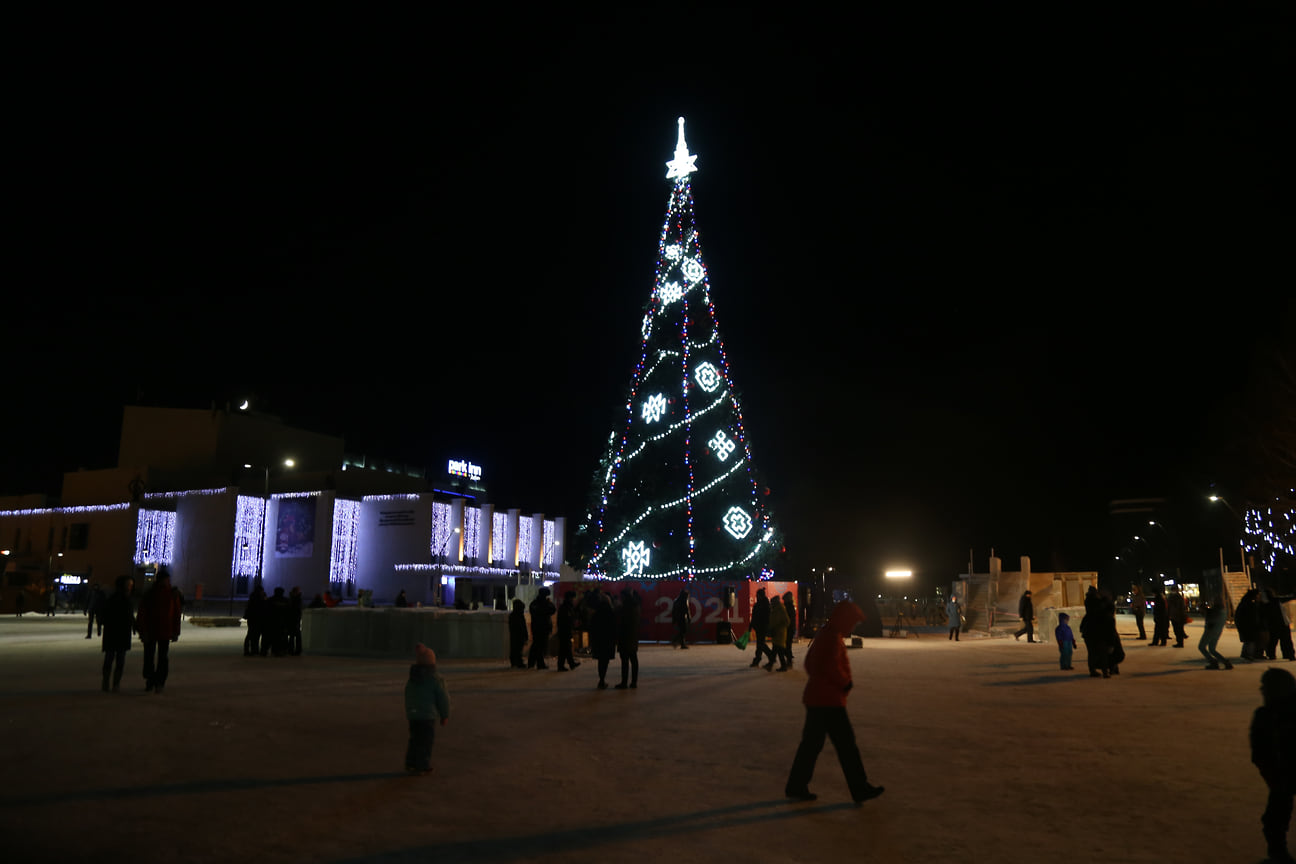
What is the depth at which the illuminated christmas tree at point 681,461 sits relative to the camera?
28.7 meters

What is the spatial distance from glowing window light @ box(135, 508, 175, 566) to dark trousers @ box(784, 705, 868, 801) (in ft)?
202

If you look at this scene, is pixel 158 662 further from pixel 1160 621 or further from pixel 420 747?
pixel 1160 621

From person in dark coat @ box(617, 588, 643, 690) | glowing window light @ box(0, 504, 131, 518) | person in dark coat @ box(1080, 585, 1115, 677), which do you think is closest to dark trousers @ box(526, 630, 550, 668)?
person in dark coat @ box(617, 588, 643, 690)

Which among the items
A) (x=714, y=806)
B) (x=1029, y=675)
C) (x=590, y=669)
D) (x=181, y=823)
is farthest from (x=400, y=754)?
(x=1029, y=675)

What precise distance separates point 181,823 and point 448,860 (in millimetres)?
1957

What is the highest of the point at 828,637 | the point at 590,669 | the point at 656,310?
the point at 656,310

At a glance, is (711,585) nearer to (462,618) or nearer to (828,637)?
(462,618)

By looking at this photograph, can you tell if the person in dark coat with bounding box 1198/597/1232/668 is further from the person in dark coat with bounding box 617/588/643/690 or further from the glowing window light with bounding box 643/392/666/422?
the glowing window light with bounding box 643/392/666/422

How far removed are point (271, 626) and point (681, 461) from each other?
13.3m

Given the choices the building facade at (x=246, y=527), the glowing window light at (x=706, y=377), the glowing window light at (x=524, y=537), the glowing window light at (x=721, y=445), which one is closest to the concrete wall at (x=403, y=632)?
the glowing window light at (x=721, y=445)

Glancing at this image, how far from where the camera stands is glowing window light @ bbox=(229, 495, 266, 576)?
57219mm

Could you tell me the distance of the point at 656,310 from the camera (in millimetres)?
29641

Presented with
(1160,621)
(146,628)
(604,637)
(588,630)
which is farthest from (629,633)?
(1160,621)

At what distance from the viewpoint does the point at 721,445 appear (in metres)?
28.9
